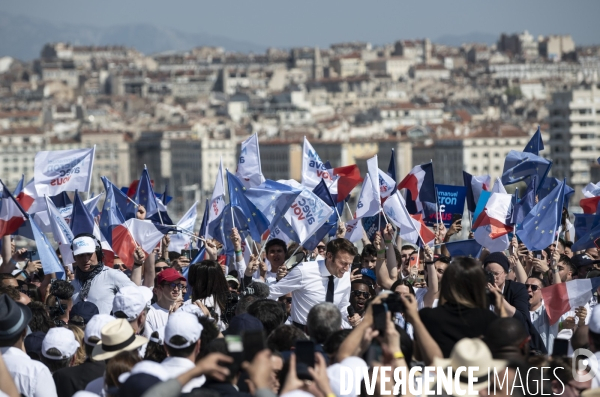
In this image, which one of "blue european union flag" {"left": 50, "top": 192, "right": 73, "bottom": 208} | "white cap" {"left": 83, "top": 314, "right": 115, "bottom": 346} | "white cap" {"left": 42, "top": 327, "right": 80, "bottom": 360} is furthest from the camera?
"blue european union flag" {"left": 50, "top": 192, "right": 73, "bottom": 208}

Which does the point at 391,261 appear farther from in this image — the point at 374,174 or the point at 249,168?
the point at 249,168

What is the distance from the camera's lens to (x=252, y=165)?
15.3m

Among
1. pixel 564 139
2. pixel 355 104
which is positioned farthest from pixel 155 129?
pixel 564 139

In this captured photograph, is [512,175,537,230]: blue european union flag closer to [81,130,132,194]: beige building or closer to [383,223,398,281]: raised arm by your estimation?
[383,223,398,281]: raised arm

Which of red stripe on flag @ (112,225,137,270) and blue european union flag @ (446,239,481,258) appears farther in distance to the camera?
red stripe on flag @ (112,225,137,270)

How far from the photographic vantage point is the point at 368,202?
13117 mm

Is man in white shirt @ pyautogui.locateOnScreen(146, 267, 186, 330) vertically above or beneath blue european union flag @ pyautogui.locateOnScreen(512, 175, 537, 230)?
beneath

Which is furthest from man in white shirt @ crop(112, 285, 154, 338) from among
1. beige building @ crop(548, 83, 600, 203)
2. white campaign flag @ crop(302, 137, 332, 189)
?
beige building @ crop(548, 83, 600, 203)

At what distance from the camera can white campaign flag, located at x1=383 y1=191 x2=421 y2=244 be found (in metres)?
12.6

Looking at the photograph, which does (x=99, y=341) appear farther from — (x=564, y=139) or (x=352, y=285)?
(x=564, y=139)

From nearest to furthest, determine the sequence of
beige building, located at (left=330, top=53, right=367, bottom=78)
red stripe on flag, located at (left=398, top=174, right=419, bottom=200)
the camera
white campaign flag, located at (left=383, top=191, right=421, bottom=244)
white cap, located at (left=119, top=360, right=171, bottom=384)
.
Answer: white cap, located at (left=119, top=360, right=171, bottom=384) → the camera → white campaign flag, located at (left=383, top=191, right=421, bottom=244) → red stripe on flag, located at (left=398, top=174, right=419, bottom=200) → beige building, located at (left=330, top=53, right=367, bottom=78)

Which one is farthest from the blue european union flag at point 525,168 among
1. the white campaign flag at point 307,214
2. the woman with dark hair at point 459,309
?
the woman with dark hair at point 459,309

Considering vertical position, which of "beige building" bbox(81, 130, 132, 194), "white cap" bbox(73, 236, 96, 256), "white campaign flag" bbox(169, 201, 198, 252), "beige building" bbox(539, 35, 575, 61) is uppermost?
"beige building" bbox(539, 35, 575, 61)

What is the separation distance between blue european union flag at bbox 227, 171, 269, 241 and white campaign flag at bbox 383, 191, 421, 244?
994 mm
